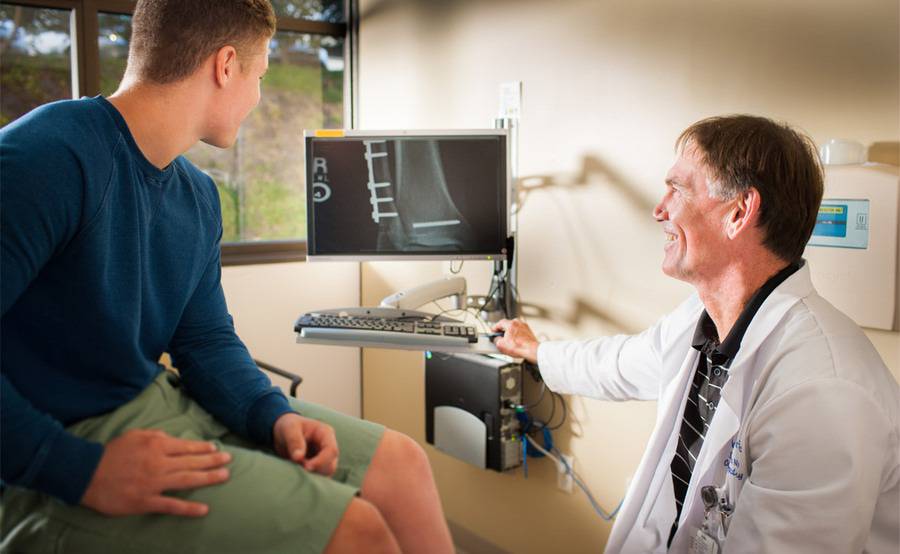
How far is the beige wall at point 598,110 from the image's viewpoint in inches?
72.2

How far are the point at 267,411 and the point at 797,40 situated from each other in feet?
5.00

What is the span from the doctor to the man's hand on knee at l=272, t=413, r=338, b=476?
724mm

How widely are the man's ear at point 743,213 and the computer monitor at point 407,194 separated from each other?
2.85 ft

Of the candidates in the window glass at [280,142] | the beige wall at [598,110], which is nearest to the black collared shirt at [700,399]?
the beige wall at [598,110]

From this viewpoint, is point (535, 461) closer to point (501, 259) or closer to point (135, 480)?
point (501, 259)

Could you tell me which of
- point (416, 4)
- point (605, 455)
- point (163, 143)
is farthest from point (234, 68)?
point (416, 4)

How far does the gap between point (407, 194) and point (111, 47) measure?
1.33m

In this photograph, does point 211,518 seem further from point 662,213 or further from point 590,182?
point 590,182

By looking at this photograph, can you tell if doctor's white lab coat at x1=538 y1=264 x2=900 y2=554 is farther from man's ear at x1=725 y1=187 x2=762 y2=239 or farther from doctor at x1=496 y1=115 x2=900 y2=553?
man's ear at x1=725 y1=187 x2=762 y2=239

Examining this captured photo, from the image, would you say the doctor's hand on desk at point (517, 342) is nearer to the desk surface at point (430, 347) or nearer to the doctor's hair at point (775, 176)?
the desk surface at point (430, 347)

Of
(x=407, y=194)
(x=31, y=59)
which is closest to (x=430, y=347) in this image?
(x=407, y=194)

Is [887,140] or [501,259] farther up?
[887,140]

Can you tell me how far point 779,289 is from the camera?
4.90ft

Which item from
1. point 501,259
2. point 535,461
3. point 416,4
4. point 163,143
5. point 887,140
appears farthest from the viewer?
point 416,4
